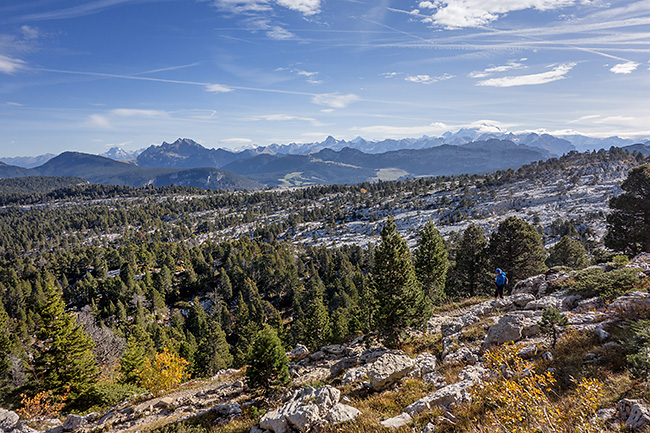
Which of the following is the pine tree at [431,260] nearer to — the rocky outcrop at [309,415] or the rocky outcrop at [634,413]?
the rocky outcrop at [309,415]

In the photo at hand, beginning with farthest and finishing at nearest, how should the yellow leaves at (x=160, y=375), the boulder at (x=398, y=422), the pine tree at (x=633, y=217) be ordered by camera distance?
1. the yellow leaves at (x=160, y=375)
2. the pine tree at (x=633, y=217)
3. the boulder at (x=398, y=422)

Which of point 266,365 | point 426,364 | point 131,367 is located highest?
point 426,364

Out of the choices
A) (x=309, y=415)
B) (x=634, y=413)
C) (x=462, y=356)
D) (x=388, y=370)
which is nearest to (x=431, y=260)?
(x=462, y=356)

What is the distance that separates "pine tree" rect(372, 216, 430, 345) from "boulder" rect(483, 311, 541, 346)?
7.27m

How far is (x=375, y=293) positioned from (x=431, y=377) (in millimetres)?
10353

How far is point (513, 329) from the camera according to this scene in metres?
15.9

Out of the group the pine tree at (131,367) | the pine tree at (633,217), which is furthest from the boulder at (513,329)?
the pine tree at (131,367)

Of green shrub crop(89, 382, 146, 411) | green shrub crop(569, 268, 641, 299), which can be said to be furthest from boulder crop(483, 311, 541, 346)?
green shrub crop(89, 382, 146, 411)

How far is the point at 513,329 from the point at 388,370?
7532mm

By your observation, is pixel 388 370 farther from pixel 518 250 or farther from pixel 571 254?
pixel 571 254

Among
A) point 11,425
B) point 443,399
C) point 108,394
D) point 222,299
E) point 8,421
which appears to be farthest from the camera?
point 222,299

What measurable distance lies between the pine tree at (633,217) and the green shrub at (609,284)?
2151 cm

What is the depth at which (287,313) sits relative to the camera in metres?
112

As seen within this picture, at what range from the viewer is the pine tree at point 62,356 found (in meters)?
29.8
